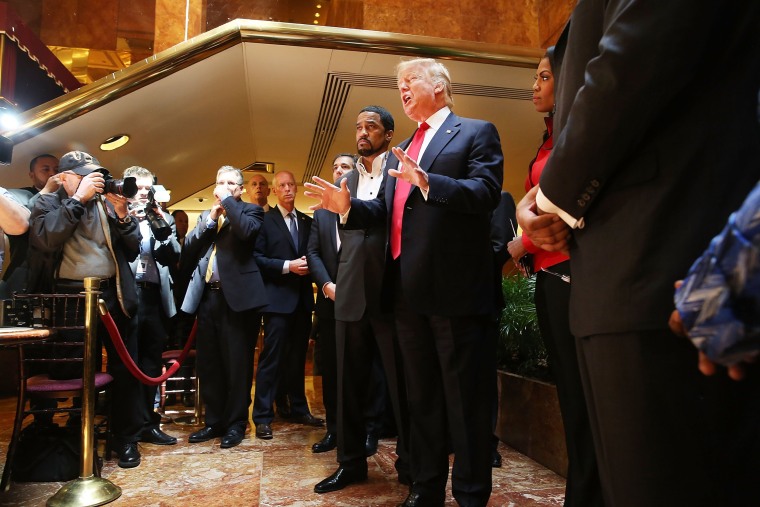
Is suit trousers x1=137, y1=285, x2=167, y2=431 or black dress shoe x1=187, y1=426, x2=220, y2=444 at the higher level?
suit trousers x1=137, y1=285, x2=167, y2=431

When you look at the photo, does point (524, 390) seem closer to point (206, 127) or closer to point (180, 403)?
point (180, 403)

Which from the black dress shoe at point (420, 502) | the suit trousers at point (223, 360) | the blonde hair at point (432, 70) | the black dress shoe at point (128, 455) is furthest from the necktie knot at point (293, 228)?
the black dress shoe at point (420, 502)

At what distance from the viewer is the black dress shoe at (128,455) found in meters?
2.81

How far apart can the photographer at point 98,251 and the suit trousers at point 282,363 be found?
2.37 feet

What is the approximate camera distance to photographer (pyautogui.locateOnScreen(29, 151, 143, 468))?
2.66m

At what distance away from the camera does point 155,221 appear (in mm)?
3166

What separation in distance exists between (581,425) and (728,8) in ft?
3.92

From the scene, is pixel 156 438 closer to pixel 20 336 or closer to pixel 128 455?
pixel 128 455

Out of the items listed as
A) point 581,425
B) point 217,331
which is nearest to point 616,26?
point 581,425

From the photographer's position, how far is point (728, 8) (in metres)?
0.80

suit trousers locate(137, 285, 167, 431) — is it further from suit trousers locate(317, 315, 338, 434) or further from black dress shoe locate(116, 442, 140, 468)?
suit trousers locate(317, 315, 338, 434)

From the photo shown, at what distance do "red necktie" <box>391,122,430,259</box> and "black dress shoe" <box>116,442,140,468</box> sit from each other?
6.12ft

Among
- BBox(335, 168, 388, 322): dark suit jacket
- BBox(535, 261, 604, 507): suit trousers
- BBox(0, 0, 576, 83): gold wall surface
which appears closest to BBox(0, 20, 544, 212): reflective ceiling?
BBox(0, 0, 576, 83): gold wall surface

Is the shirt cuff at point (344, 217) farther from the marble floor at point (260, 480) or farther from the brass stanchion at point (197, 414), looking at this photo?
the brass stanchion at point (197, 414)
